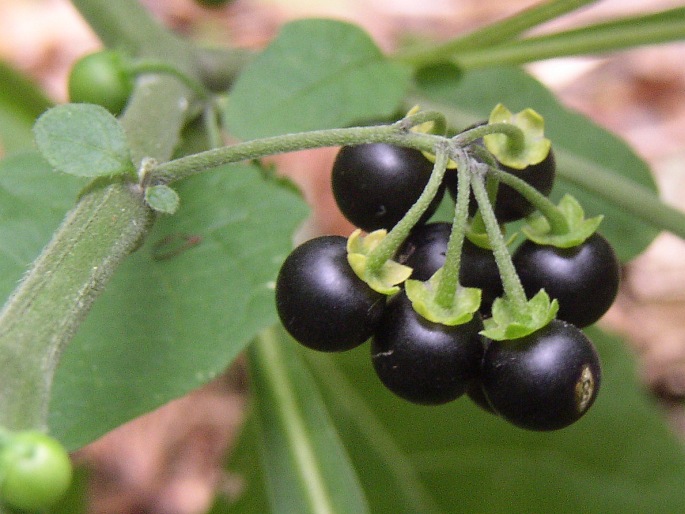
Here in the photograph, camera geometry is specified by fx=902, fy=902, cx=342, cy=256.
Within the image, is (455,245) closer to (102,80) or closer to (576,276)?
(576,276)

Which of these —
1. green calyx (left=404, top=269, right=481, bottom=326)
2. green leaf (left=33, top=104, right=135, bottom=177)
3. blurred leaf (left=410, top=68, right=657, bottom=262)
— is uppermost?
green leaf (left=33, top=104, right=135, bottom=177)

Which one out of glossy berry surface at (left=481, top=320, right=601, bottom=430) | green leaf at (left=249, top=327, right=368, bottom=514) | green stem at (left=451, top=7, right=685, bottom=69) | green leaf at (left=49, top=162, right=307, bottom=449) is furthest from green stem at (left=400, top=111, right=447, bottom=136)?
green stem at (left=451, top=7, right=685, bottom=69)

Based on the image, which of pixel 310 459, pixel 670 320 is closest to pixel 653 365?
pixel 670 320

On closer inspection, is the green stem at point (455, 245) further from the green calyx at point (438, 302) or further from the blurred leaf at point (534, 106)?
the blurred leaf at point (534, 106)

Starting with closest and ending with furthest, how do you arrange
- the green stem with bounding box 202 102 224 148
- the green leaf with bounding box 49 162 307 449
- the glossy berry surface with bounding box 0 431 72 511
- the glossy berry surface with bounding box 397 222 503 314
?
1. the glossy berry surface with bounding box 0 431 72 511
2. the glossy berry surface with bounding box 397 222 503 314
3. the green leaf with bounding box 49 162 307 449
4. the green stem with bounding box 202 102 224 148

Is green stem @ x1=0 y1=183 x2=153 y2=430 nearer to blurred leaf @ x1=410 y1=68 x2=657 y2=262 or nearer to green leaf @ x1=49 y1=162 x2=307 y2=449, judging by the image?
A: green leaf @ x1=49 y1=162 x2=307 y2=449

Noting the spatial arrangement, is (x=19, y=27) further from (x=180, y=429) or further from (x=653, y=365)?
(x=653, y=365)
